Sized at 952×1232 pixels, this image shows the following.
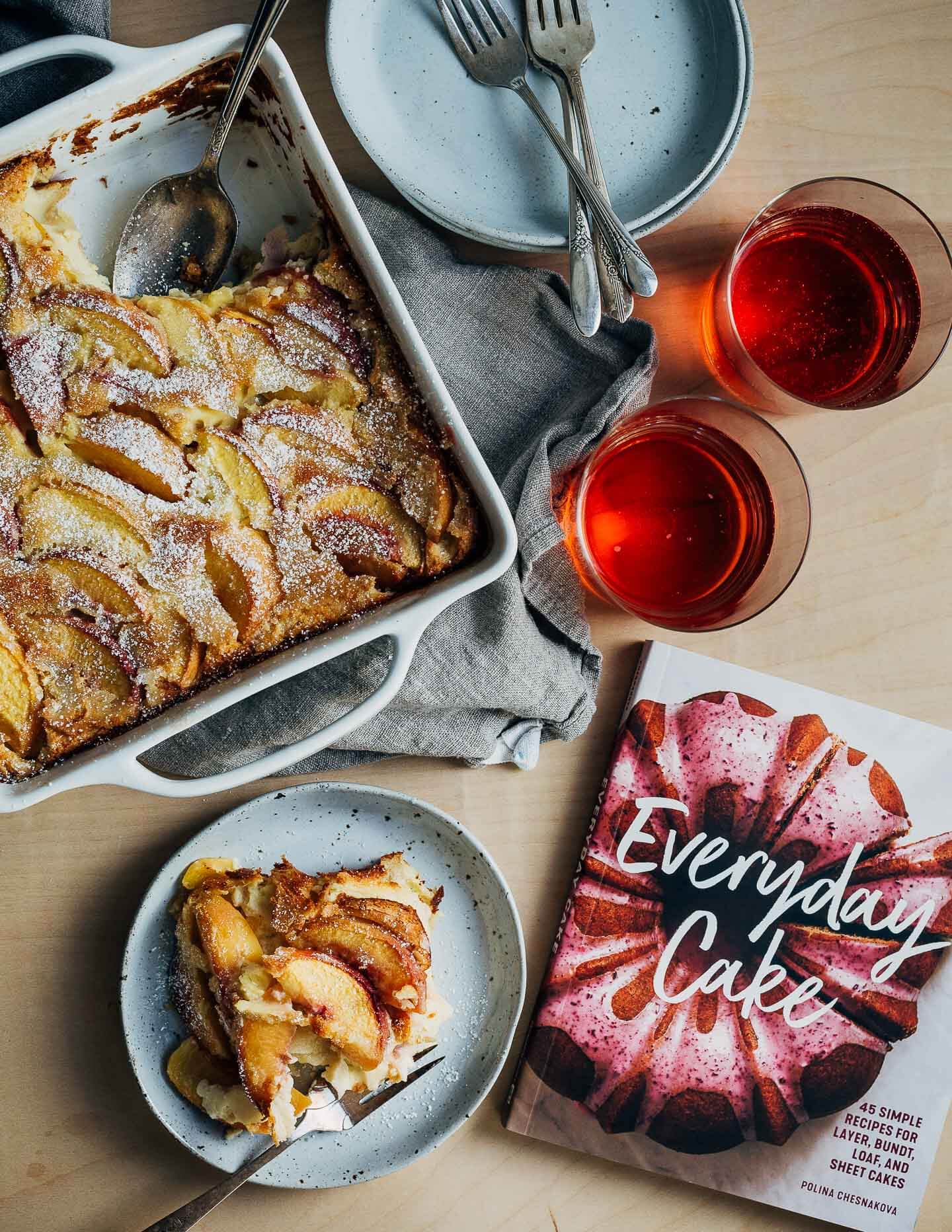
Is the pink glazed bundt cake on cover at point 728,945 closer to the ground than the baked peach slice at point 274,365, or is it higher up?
closer to the ground

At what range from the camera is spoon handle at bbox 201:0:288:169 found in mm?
1052

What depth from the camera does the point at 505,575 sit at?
1.25 m

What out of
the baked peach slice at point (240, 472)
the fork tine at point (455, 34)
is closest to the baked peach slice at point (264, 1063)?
the baked peach slice at point (240, 472)

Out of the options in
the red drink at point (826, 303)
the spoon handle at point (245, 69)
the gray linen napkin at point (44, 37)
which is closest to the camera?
the spoon handle at point (245, 69)

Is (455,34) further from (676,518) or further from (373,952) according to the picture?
(373,952)

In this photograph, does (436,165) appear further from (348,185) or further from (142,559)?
(142,559)

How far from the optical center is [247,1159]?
1.30 m

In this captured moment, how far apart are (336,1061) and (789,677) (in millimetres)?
811

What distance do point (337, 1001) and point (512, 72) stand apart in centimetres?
119

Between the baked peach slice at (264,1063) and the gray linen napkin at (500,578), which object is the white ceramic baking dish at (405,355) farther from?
the baked peach slice at (264,1063)

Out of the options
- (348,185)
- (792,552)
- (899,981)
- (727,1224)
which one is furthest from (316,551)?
(727,1224)

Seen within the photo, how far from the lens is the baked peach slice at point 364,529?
3.63 feet

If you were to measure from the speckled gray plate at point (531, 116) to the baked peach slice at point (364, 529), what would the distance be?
0.38 m

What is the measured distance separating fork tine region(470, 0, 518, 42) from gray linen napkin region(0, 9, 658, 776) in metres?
0.25
